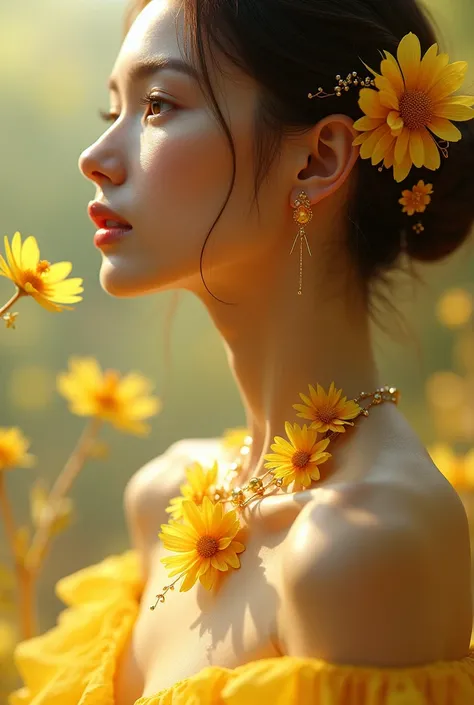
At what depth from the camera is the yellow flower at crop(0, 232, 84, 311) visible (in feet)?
2.22

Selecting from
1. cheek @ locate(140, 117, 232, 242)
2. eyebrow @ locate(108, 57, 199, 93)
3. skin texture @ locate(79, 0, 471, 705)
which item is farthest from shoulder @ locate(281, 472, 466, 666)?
eyebrow @ locate(108, 57, 199, 93)

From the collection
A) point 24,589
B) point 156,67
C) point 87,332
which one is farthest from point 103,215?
point 87,332

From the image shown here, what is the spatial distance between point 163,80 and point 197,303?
97cm

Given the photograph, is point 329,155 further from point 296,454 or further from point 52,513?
point 52,513

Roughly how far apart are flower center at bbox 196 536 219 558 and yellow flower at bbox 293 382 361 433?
17 centimetres

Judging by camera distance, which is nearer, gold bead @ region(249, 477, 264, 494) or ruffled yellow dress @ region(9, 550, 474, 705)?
ruffled yellow dress @ region(9, 550, 474, 705)

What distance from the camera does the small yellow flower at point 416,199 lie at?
34.2 inches

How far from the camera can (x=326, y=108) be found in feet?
2.75

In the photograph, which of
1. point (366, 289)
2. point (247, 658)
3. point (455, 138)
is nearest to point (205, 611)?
point (247, 658)

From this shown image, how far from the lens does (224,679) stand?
713 millimetres

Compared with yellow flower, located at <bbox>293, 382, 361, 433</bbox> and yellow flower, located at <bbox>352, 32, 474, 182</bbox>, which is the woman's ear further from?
yellow flower, located at <bbox>293, 382, 361, 433</bbox>

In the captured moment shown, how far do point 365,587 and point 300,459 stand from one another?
0.18m

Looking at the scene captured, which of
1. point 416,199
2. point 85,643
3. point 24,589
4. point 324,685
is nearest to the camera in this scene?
point 324,685

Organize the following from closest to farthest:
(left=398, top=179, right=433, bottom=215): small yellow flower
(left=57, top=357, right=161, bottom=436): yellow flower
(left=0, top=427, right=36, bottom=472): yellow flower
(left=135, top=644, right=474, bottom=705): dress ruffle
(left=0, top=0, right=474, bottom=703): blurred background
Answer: (left=135, top=644, right=474, bottom=705): dress ruffle → (left=398, top=179, right=433, bottom=215): small yellow flower → (left=0, top=427, right=36, bottom=472): yellow flower → (left=57, top=357, right=161, bottom=436): yellow flower → (left=0, top=0, right=474, bottom=703): blurred background
